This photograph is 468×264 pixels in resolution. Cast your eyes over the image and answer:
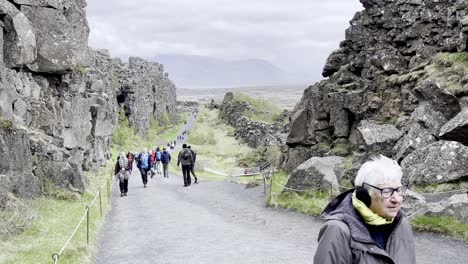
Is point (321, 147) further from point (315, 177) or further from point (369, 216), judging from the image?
point (369, 216)

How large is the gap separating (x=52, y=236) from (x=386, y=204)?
12.2m

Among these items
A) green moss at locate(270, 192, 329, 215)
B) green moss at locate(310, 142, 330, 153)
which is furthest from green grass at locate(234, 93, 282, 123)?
green moss at locate(270, 192, 329, 215)

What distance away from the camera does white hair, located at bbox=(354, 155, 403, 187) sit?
494cm

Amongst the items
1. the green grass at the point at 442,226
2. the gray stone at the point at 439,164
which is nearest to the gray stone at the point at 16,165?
the green grass at the point at 442,226

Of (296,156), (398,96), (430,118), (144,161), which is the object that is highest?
(398,96)

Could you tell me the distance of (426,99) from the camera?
21219mm

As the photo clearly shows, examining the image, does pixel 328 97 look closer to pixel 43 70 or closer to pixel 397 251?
pixel 43 70

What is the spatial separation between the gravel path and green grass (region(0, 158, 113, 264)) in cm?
59

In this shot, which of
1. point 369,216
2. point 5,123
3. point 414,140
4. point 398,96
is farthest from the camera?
point 398,96

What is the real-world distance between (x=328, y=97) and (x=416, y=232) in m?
14.3

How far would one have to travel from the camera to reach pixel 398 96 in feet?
82.6

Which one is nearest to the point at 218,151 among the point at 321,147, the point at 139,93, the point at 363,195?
the point at 139,93

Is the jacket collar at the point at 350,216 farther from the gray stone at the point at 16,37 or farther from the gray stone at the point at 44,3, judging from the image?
the gray stone at the point at 44,3

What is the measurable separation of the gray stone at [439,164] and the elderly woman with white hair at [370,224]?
43.4 feet
